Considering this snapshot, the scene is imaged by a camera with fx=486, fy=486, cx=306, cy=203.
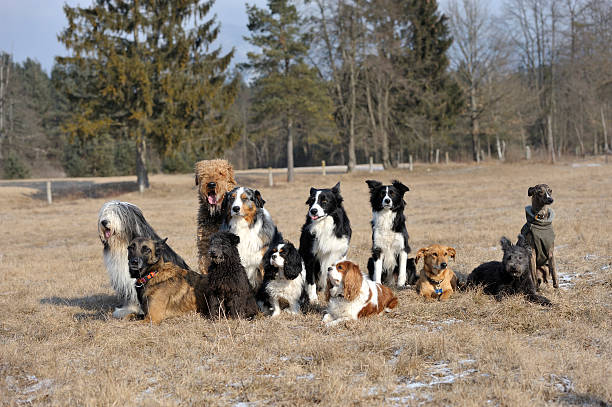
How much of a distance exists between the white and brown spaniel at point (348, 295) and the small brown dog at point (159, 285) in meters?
1.69

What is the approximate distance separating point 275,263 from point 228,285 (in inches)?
24.5

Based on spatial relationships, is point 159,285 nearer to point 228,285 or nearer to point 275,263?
point 228,285

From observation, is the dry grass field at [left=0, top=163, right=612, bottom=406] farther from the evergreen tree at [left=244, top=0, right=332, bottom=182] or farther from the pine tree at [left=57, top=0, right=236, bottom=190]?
the evergreen tree at [left=244, top=0, right=332, bottom=182]

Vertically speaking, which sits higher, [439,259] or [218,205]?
[218,205]

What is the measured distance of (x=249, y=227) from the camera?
6324 millimetres

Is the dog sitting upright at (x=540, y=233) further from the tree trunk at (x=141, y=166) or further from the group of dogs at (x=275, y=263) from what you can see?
the tree trunk at (x=141, y=166)

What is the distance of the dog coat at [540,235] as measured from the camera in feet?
21.4

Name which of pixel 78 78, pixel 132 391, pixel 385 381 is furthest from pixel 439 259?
pixel 78 78

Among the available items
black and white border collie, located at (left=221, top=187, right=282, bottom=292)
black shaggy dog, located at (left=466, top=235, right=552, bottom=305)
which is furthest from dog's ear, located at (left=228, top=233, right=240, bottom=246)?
black shaggy dog, located at (left=466, top=235, right=552, bottom=305)

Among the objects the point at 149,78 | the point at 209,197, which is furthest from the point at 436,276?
the point at 149,78

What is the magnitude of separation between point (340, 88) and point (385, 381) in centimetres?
3533

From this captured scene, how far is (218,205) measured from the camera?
7098 mm

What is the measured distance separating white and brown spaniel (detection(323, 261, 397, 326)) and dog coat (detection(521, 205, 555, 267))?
96.2 inches

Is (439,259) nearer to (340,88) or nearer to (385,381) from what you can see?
(385,381)
